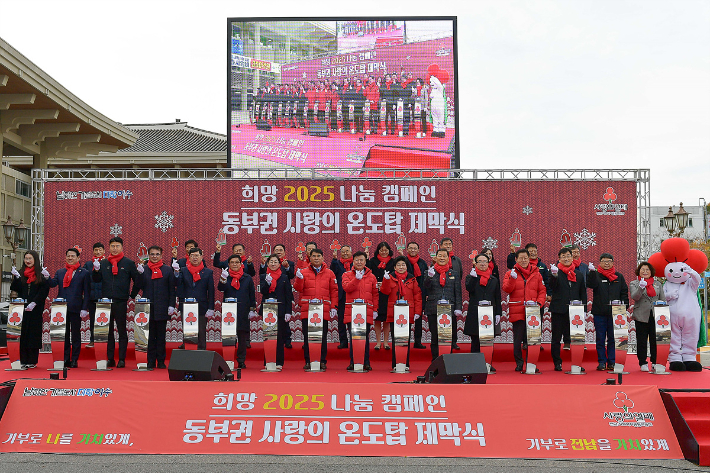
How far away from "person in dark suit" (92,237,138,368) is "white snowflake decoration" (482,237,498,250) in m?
4.57

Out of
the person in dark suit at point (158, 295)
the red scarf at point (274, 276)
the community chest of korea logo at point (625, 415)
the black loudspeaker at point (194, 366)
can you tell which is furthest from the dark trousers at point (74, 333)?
the community chest of korea logo at point (625, 415)

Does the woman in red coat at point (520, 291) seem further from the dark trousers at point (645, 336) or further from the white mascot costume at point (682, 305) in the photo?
the white mascot costume at point (682, 305)

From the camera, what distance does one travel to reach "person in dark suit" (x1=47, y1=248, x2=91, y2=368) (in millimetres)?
6977

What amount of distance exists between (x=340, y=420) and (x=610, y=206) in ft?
17.9

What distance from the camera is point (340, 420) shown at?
4.61 metres

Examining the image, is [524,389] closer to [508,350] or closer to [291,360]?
[508,350]

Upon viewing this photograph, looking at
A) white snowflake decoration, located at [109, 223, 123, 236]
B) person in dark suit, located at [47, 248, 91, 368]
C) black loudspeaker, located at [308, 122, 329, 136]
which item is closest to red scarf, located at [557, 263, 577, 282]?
black loudspeaker, located at [308, 122, 329, 136]

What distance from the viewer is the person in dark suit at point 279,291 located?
→ 689 cm

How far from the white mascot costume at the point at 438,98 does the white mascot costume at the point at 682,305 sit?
4.69 metres

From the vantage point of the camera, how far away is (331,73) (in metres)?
10.7

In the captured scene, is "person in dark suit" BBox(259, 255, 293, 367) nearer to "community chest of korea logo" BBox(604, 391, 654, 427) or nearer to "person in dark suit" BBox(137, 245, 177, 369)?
"person in dark suit" BBox(137, 245, 177, 369)

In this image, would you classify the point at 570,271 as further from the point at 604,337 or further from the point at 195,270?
the point at 195,270

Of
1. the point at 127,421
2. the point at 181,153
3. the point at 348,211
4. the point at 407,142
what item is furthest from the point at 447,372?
the point at 181,153

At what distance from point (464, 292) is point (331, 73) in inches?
191
